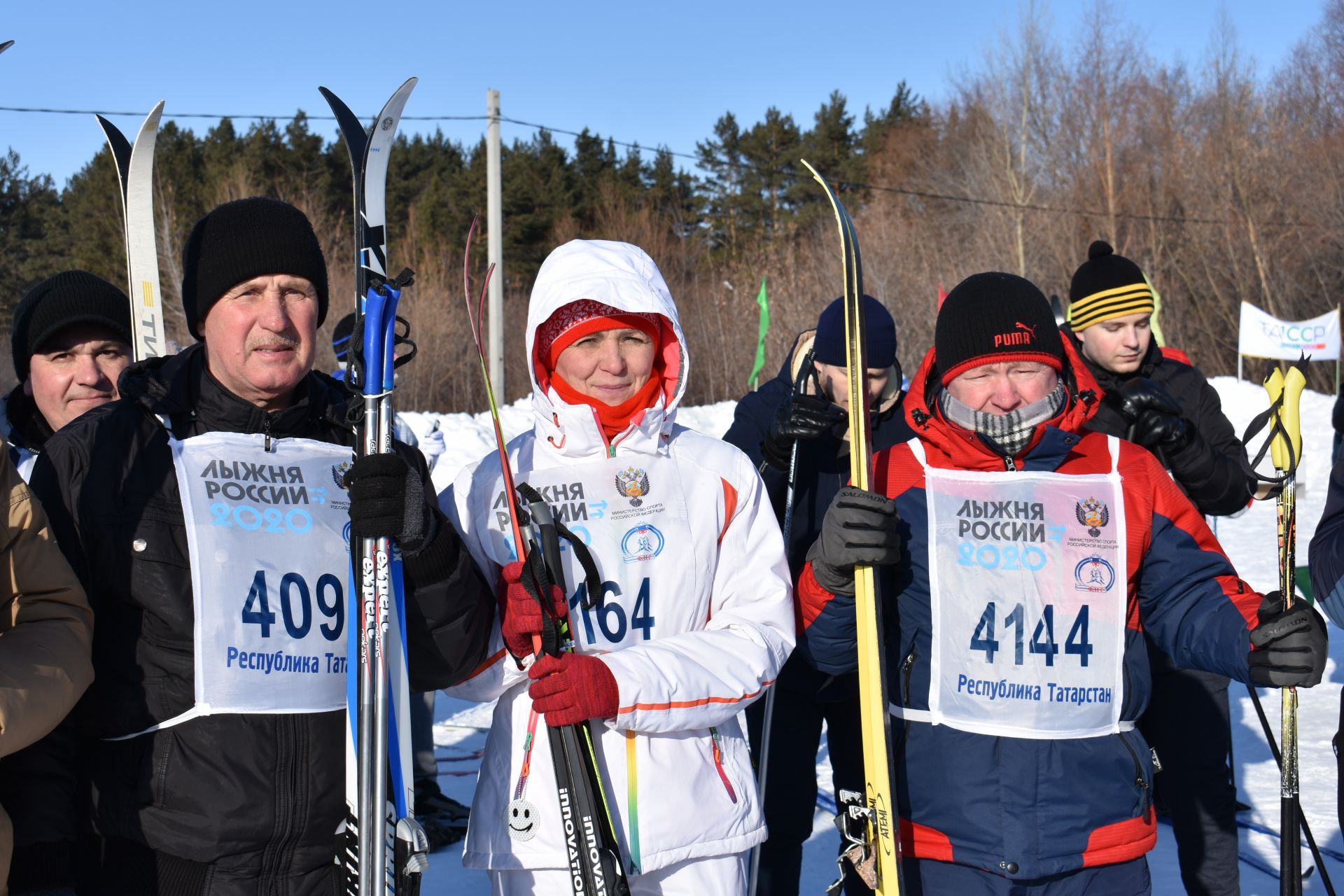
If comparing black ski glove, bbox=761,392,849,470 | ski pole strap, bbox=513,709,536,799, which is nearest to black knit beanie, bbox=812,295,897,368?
black ski glove, bbox=761,392,849,470

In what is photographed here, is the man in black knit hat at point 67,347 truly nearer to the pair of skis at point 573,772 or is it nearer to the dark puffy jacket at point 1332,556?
the pair of skis at point 573,772

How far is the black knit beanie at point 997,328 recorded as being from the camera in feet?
8.32

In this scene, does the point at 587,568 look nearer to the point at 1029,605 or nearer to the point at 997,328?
the point at 1029,605

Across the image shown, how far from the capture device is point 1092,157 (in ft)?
102

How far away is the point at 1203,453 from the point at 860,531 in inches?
69.1

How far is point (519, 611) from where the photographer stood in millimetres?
2162

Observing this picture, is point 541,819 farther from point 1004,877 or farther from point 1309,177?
point 1309,177

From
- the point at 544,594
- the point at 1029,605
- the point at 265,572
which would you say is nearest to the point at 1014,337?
the point at 1029,605

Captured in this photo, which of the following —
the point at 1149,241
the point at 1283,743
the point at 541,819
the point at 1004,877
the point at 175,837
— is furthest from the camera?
the point at 1149,241

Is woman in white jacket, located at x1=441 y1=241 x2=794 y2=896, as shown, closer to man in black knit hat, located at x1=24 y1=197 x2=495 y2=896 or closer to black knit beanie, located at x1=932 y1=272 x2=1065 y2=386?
man in black knit hat, located at x1=24 y1=197 x2=495 y2=896

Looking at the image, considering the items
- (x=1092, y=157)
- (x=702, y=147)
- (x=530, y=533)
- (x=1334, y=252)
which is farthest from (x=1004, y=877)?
(x=702, y=147)

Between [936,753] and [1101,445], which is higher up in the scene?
[1101,445]

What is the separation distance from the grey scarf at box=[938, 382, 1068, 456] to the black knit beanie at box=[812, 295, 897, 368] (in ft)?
3.53

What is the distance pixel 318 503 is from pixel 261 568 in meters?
0.17
